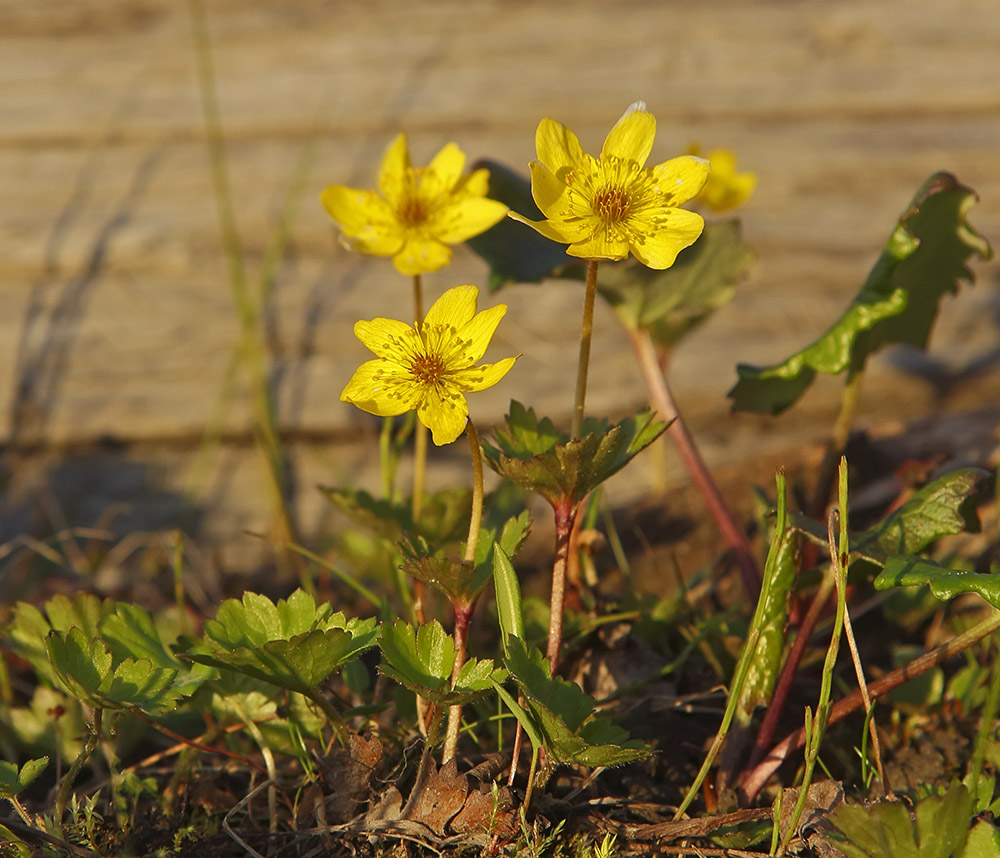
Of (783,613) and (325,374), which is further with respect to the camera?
(325,374)

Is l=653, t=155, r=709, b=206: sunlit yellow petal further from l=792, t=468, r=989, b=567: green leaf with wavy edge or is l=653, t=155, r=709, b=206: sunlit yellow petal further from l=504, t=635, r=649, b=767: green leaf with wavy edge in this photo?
l=504, t=635, r=649, b=767: green leaf with wavy edge

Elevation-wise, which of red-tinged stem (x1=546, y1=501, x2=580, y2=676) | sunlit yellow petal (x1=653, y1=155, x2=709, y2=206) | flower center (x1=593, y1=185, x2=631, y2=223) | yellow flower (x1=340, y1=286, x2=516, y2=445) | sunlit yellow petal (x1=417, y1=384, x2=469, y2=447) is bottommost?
Result: red-tinged stem (x1=546, y1=501, x2=580, y2=676)

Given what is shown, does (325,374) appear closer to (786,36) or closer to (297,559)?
(297,559)

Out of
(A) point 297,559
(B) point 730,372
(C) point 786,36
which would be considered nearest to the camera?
(A) point 297,559

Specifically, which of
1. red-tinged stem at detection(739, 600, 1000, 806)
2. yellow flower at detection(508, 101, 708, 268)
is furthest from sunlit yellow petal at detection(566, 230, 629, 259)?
red-tinged stem at detection(739, 600, 1000, 806)

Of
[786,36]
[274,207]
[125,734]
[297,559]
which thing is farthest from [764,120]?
[125,734]
